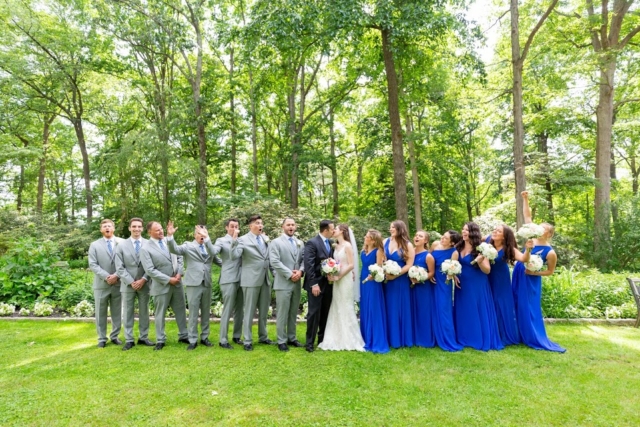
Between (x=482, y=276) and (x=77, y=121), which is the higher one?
(x=77, y=121)

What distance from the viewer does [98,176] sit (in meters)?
16.9

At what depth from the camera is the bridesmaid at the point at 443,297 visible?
5906 mm

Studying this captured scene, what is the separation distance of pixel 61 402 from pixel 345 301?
12.2ft

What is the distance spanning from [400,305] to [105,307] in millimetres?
4758

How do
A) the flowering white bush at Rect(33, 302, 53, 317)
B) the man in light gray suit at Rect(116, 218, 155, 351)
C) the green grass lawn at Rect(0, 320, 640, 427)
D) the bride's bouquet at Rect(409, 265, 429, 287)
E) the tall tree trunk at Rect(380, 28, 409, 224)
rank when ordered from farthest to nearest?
the tall tree trunk at Rect(380, 28, 409, 224) → the flowering white bush at Rect(33, 302, 53, 317) → the man in light gray suit at Rect(116, 218, 155, 351) → the bride's bouquet at Rect(409, 265, 429, 287) → the green grass lawn at Rect(0, 320, 640, 427)

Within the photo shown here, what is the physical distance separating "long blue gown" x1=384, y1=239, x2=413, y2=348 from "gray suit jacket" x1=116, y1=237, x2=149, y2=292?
153 inches

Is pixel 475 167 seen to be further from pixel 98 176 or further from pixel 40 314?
pixel 40 314

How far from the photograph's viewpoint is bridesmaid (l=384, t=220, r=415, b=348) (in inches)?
235

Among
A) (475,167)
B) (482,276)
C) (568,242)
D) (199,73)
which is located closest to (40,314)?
(482,276)

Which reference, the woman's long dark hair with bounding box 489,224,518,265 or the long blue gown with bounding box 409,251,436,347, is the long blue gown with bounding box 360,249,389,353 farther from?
the woman's long dark hair with bounding box 489,224,518,265

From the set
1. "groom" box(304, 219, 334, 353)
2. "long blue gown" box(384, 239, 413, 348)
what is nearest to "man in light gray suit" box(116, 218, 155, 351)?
"groom" box(304, 219, 334, 353)

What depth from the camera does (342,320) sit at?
592cm

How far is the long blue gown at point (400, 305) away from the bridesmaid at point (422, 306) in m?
0.12

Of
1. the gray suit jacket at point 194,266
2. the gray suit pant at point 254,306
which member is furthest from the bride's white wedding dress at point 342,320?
the gray suit jacket at point 194,266
